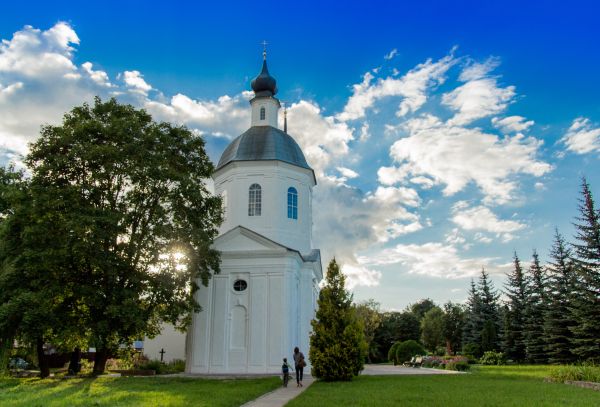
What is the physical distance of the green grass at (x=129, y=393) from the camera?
11805 mm

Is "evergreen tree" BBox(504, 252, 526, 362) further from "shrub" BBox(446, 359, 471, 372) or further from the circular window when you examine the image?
the circular window

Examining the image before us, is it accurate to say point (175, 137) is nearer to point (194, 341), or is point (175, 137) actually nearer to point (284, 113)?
point (194, 341)

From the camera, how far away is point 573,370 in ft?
54.7

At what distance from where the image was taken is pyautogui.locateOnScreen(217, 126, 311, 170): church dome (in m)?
26.6

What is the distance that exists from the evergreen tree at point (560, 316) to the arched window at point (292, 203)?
52.8 ft

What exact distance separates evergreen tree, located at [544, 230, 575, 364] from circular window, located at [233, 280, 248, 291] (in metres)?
18.5

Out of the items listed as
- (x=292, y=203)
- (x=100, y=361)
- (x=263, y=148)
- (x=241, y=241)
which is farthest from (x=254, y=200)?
(x=100, y=361)

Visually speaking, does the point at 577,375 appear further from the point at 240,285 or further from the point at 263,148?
the point at 263,148

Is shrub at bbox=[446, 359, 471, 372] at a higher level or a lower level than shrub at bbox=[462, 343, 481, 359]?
lower

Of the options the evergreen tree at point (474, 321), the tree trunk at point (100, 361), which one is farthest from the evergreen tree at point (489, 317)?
the tree trunk at point (100, 361)

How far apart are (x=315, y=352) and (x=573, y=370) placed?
29.4 ft

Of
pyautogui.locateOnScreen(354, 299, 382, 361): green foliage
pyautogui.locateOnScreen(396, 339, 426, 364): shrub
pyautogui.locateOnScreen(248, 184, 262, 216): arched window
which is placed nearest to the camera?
→ pyautogui.locateOnScreen(248, 184, 262, 216): arched window

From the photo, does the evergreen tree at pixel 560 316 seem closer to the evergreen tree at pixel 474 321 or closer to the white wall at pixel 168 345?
the evergreen tree at pixel 474 321

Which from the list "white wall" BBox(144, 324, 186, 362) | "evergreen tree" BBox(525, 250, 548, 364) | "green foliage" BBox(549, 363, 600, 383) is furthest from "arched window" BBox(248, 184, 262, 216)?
"evergreen tree" BBox(525, 250, 548, 364)
